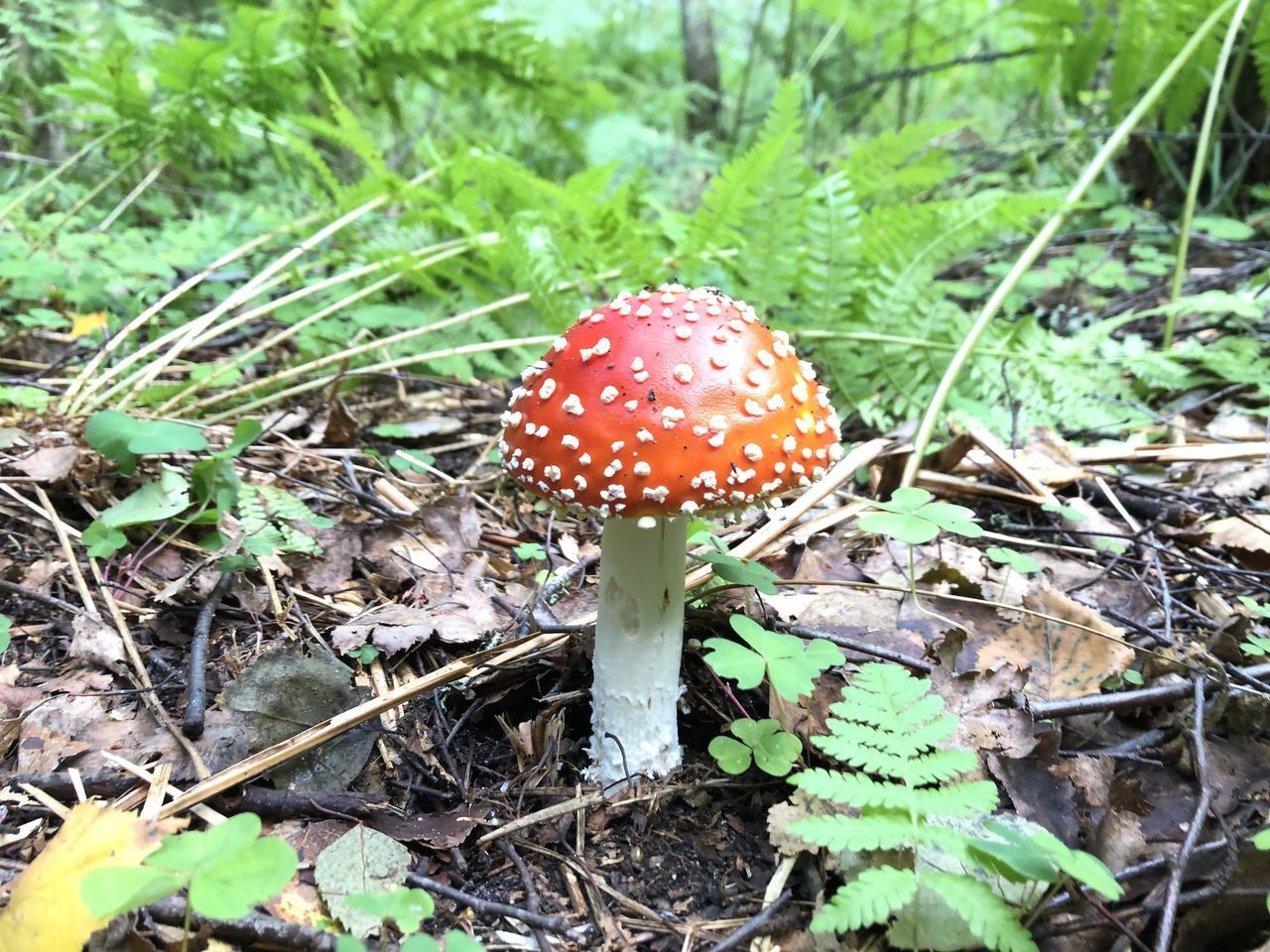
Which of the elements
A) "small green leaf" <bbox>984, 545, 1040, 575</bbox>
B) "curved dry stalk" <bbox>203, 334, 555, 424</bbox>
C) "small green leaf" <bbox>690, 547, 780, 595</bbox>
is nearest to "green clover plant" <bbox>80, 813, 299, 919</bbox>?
"small green leaf" <bbox>690, 547, 780, 595</bbox>

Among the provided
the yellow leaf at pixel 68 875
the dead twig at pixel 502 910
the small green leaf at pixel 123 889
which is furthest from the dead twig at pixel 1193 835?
the yellow leaf at pixel 68 875

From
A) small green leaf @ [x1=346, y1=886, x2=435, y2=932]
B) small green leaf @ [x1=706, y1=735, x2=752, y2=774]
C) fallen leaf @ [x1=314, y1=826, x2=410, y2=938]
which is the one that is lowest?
small green leaf @ [x1=706, y1=735, x2=752, y2=774]

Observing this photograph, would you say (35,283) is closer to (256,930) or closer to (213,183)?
(213,183)

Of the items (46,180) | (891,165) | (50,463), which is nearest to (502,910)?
(50,463)

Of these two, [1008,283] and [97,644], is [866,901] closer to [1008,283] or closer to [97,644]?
[97,644]

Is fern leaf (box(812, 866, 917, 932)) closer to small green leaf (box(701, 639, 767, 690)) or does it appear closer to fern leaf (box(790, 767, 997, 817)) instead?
fern leaf (box(790, 767, 997, 817))

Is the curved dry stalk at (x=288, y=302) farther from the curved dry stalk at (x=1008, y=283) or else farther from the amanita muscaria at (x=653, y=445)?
the curved dry stalk at (x=1008, y=283)

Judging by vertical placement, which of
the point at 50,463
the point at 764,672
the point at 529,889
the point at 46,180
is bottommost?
the point at 529,889
